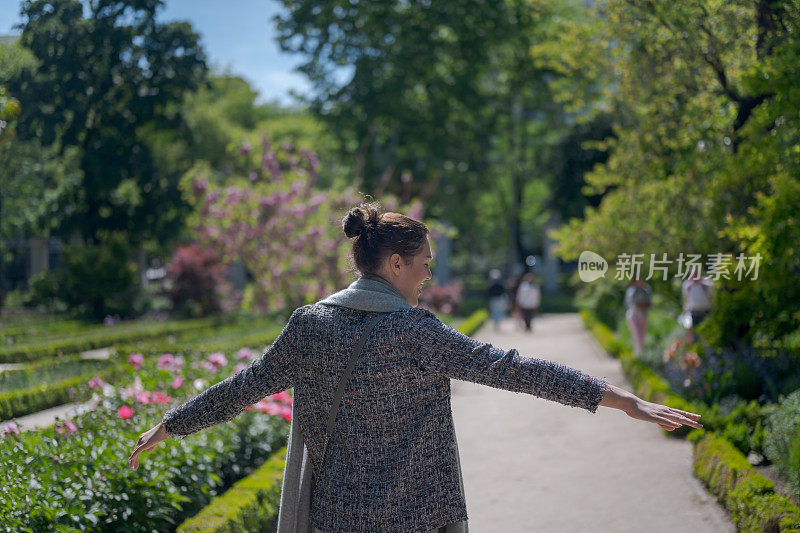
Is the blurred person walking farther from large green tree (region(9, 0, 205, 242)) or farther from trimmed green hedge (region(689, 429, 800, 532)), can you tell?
trimmed green hedge (region(689, 429, 800, 532))

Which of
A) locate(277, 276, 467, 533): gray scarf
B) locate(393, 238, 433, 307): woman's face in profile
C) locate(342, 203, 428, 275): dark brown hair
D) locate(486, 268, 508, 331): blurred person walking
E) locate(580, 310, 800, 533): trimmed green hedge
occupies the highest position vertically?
locate(342, 203, 428, 275): dark brown hair

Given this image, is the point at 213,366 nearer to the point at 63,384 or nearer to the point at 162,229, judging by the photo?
the point at 63,384

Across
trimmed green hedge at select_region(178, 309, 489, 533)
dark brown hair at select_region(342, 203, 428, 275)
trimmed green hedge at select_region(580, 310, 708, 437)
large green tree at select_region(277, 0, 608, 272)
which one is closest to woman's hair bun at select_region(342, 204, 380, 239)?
dark brown hair at select_region(342, 203, 428, 275)

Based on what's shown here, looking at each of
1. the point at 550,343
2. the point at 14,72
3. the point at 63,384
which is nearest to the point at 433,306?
the point at 550,343

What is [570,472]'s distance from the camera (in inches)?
290

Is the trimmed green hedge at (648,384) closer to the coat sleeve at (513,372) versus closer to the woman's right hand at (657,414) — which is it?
the woman's right hand at (657,414)

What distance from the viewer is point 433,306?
87.0 ft

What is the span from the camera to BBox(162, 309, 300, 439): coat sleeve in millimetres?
2764

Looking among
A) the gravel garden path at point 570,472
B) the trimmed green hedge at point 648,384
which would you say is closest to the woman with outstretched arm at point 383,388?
the gravel garden path at point 570,472

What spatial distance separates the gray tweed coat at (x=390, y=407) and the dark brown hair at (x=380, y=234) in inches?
7.4

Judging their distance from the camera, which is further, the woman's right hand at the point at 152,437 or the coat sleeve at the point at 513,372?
the woman's right hand at the point at 152,437

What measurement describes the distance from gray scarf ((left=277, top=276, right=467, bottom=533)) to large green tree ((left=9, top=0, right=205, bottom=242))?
4572 mm

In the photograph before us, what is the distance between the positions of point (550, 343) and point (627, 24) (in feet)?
30.2

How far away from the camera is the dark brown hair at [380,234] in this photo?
8.93 ft
